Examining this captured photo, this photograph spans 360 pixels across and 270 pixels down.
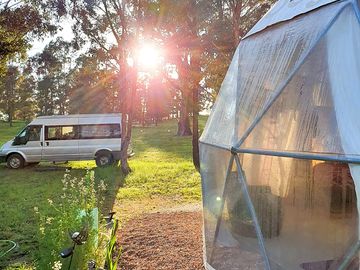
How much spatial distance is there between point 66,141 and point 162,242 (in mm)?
11884

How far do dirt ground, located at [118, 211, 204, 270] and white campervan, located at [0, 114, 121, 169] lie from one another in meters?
8.93

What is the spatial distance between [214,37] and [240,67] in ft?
46.4

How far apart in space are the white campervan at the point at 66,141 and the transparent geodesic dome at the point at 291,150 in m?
12.7

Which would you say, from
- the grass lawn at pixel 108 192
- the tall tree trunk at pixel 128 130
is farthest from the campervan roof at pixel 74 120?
the grass lawn at pixel 108 192

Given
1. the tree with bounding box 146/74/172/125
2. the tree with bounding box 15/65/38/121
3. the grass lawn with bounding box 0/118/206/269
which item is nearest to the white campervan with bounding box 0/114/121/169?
the grass lawn with bounding box 0/118/206/269

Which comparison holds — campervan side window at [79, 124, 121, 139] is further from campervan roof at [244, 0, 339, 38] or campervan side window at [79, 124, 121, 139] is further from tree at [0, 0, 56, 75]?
campervan roof at [244, 0, 339, 38]

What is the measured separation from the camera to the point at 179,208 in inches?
422

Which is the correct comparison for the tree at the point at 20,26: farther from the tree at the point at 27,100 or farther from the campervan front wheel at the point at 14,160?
the tree at the point at 27,100

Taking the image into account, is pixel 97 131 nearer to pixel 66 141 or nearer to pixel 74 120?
pixel 74 120

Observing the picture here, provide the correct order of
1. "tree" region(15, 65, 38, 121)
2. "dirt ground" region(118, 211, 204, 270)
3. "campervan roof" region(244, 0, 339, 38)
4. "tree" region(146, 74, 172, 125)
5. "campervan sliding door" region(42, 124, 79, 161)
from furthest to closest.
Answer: "tree" region(146, 74, 172, 125) → "tree" region(15, 65, 38, 121) → "campervan sliding door" region(42, 124, 79, 161) → "dirt ground" region(118, 211, 204, 270) → "campervan roof" region(244, 0, 339, 38)

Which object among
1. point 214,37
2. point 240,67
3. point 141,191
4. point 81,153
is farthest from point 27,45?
point 240,67

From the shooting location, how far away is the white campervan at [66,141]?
18.1 meters

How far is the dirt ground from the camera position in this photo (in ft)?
20.7

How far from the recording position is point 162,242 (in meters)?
7.34
